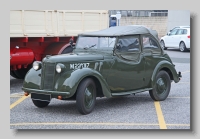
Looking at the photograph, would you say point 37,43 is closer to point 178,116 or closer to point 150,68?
point 150,68

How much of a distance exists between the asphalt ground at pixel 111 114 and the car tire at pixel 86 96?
13cm

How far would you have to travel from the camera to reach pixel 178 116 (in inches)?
310

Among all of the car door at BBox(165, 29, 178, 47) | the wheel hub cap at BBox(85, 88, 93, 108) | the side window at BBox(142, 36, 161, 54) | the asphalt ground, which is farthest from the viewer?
the car door at BBox(165, 29, 178, 47)

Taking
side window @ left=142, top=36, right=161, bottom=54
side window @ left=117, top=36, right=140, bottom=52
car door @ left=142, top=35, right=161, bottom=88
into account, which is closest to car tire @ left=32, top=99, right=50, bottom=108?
side window @ left=117, top=36, right=140, bottom=52

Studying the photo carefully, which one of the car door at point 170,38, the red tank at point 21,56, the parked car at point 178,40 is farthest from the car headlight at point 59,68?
the parked car at point 178,40

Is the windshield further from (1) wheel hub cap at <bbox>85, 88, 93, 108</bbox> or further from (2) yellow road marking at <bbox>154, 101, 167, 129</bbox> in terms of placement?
(2) yellow road marking at <bbox>154, 101, 167, 129</bbox>

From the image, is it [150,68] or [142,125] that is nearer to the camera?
[142,125]

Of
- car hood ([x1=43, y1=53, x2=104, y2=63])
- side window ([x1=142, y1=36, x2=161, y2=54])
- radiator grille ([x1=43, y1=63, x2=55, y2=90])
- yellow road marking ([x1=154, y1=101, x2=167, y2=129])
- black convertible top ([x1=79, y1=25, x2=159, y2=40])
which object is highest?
black convertible top ([x1=79, y1=25, x2=159, y2=40])

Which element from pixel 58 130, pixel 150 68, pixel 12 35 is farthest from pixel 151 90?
pixel 12 35

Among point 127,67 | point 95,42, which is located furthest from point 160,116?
point 95,42

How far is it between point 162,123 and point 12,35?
4094 millimetres

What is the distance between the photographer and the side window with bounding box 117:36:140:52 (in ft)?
28.1

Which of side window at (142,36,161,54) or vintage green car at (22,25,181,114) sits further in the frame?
side window at (142,36,161,54)

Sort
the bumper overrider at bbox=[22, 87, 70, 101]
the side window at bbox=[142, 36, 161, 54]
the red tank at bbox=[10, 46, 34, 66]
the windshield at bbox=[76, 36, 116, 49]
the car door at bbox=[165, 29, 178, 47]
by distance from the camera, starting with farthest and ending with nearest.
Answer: the car door at bbox=[165, 29, 178, 47] < the red tank at bbox=[10, 46, 34, 66] < the side window at bbox=[142, 36, 161, 54] < the windshield at bbox=[76, 36, 116, 49] < the bumper overrider at bbox=[22, 87, 70, 101]
